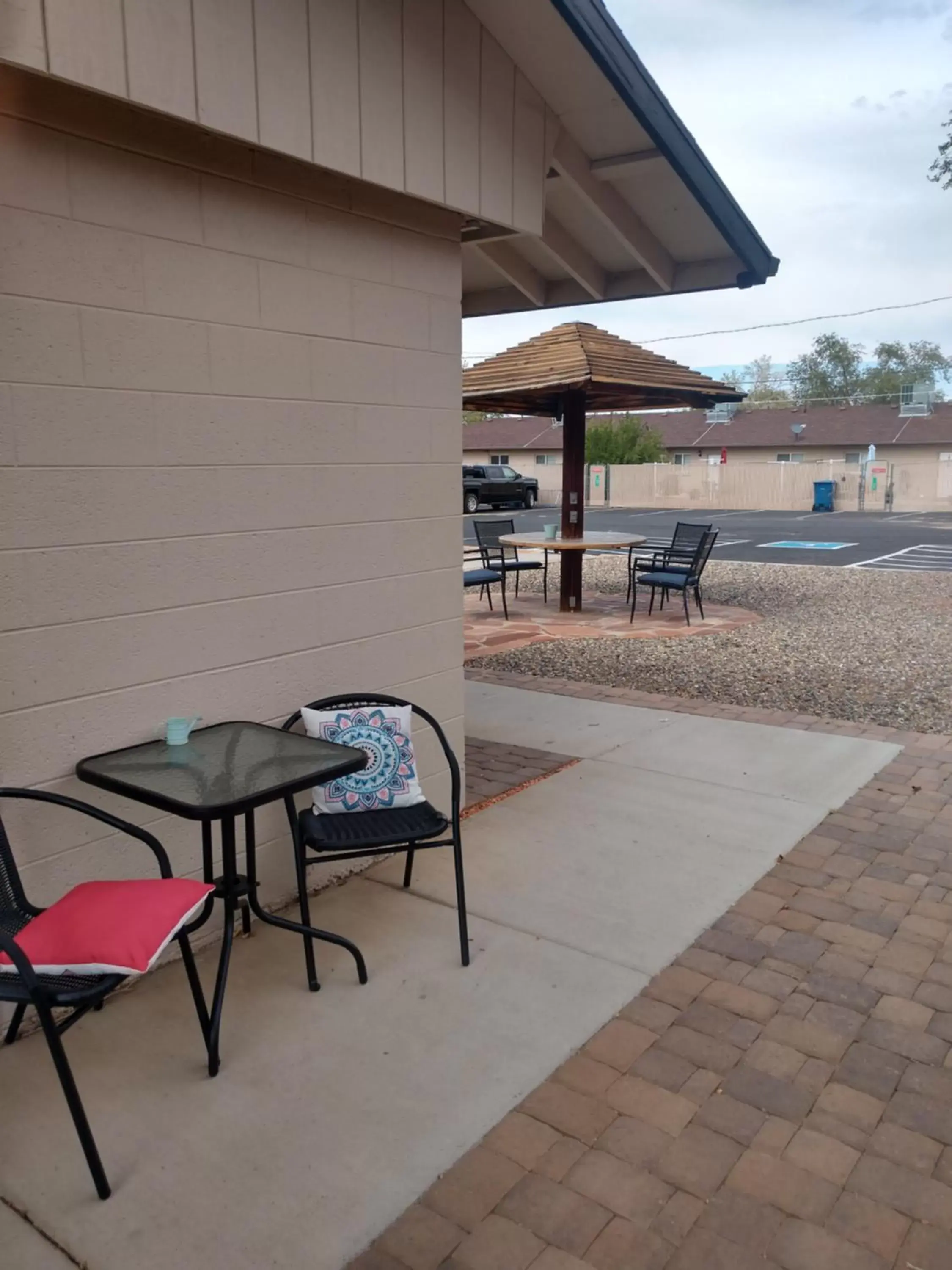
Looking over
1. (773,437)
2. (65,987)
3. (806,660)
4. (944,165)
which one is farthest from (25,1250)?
(773,437)

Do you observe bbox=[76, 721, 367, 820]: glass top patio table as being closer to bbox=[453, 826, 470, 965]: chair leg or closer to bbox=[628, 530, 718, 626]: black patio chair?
bbox=[453, 826, 470, 965]: chair leg

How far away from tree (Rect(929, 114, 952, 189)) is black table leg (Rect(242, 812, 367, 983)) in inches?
641

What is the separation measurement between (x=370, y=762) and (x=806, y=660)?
539 cm

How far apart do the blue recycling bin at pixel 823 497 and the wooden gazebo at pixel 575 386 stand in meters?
21.2

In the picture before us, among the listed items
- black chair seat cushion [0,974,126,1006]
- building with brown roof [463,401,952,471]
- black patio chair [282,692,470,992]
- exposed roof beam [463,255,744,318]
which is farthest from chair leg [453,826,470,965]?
building with brown roof [463,401,952,471]

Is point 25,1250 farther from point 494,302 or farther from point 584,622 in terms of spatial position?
point 584,622

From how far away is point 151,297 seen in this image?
272 centimetres

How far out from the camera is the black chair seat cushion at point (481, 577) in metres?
9.19

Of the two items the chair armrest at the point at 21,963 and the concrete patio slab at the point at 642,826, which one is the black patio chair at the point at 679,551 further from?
the chair armrest at the point at 21,963

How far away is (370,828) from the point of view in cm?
296

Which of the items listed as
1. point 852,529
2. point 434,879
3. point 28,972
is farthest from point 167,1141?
point 852,529

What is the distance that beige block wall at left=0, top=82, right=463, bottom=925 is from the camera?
2.50 meters

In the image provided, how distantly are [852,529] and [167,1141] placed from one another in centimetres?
2345

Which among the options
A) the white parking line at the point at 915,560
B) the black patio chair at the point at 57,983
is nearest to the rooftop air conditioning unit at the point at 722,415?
the white parking line at the point at 915,560
